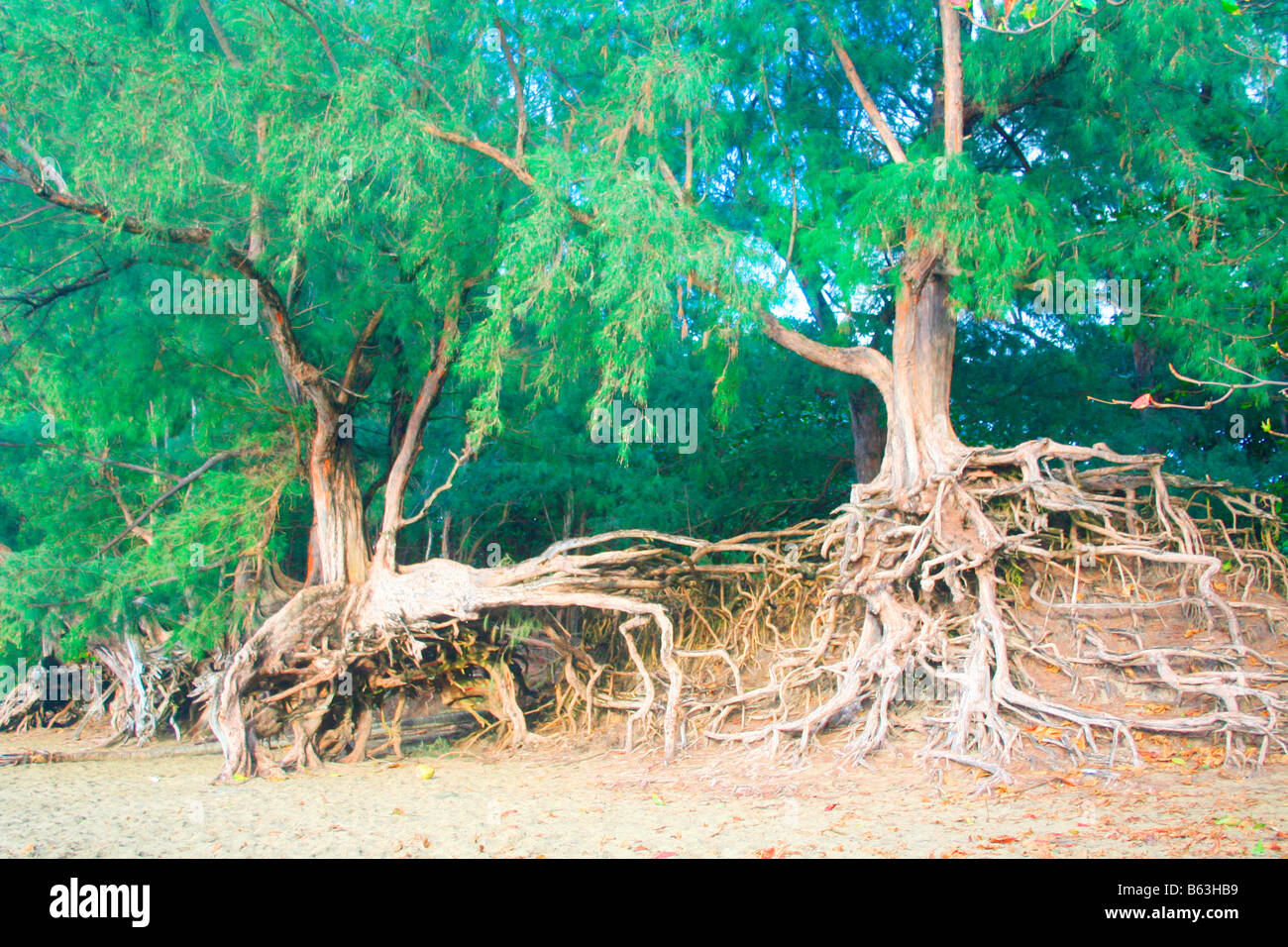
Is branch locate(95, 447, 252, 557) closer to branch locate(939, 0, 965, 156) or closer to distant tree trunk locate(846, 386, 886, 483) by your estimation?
distant tree trunk locate(846, 386, 886, 483)

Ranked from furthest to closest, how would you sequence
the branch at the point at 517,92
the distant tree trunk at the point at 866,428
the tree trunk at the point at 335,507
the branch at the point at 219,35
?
the distant tree trunk at the point at 866,428 < the tree trunk at the point at 335,507 < the branch at the point at 219,35 < the branch at the point at 517,92

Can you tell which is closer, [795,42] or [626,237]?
[626,237]

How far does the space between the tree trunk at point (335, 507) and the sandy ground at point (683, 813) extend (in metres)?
2.40

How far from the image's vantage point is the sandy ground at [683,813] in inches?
208

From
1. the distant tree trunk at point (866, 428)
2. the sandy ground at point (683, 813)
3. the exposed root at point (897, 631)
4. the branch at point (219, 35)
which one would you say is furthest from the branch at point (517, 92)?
the sandy ground at point (683, 813)

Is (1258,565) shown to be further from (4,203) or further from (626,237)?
(4,203)

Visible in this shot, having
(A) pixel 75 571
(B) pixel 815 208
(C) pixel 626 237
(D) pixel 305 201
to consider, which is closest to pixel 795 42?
(B) pixel 815 208

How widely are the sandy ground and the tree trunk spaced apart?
94.6 inches

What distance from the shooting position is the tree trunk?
1012cm

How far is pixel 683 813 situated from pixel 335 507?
5.48 meters

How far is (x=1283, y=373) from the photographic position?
9.98m

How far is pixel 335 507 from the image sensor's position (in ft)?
33.7

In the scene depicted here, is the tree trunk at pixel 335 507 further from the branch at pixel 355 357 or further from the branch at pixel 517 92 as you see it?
the branch at pixel 517 92

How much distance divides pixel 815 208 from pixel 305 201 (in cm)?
474
